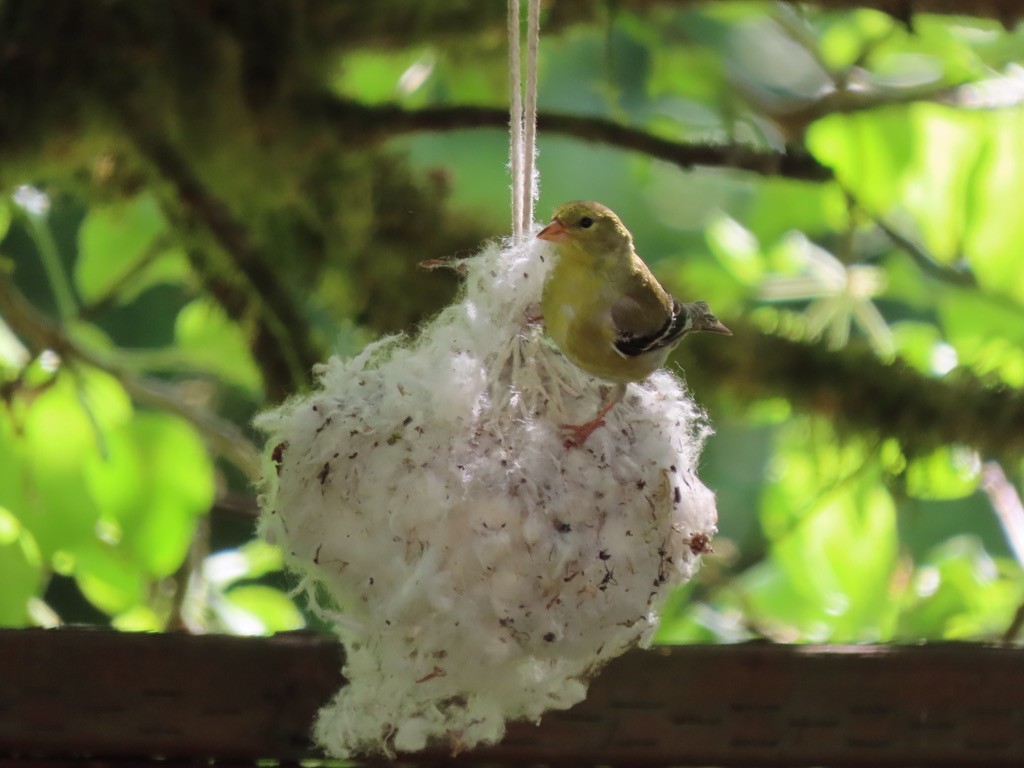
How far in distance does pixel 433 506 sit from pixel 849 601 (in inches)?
49.5

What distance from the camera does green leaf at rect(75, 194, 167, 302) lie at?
1.85 m

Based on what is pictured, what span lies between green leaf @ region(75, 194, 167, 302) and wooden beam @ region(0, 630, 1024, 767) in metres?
1.13

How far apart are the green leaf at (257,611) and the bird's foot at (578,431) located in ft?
3.49

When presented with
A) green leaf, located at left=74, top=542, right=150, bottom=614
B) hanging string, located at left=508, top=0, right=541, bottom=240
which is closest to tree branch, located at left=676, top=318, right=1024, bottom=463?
hanging string, located at left=508, top=0, right=541, bottom=240

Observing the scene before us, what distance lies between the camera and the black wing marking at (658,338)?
36.8 inches

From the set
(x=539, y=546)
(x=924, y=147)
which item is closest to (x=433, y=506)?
(x=539, y=546)

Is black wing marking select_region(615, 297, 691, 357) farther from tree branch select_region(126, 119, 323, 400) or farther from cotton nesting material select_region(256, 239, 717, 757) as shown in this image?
tree branch select_region(126, 119, 323, 400)

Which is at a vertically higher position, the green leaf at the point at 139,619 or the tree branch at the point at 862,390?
the green leaf at the point at 139,619

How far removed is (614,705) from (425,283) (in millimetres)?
857

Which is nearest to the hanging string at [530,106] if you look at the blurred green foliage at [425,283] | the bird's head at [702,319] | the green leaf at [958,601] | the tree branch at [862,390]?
the bird's head at [702,319]

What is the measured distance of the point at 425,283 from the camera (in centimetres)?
161

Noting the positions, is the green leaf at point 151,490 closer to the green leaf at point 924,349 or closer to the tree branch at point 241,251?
the tree branch at point 241,251

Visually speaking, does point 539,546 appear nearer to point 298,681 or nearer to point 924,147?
point 298,681

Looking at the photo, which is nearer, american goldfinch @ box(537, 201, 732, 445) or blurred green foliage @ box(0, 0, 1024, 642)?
american goldfinch @ box(537, 201, 732, 445)
